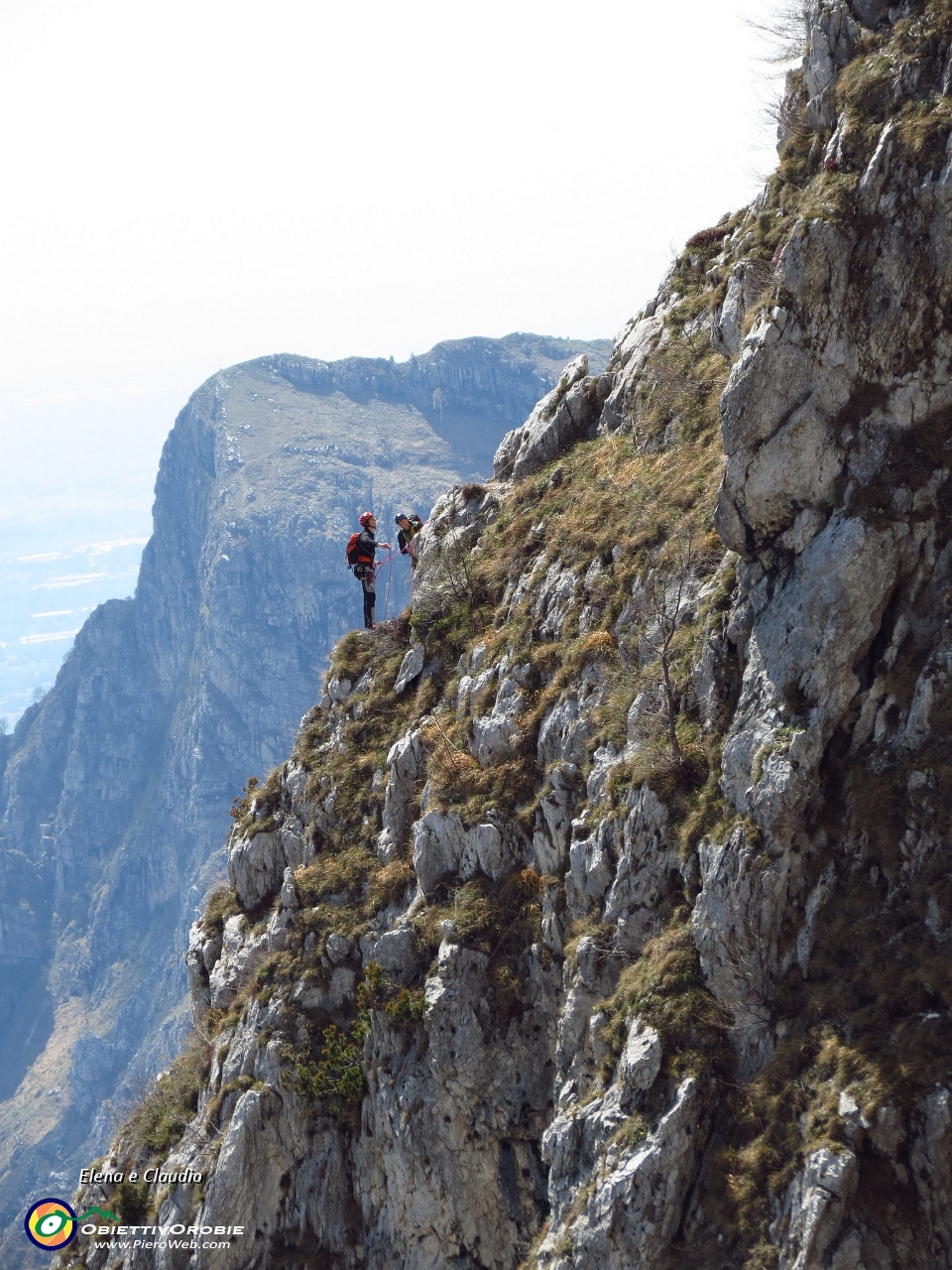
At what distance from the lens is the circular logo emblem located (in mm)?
31469

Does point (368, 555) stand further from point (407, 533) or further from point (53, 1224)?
point (53, 1224)

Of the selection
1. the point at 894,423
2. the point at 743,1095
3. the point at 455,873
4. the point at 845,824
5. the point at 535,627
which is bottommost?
the point at 743,1095

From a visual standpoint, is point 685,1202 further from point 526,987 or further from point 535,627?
point 535,627

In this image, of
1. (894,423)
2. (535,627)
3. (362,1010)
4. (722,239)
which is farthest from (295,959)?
(722,239)

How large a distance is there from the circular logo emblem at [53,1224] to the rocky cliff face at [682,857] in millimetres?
3041

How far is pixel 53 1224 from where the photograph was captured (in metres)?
32.1

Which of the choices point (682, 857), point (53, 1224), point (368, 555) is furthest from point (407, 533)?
point (53, 1224)

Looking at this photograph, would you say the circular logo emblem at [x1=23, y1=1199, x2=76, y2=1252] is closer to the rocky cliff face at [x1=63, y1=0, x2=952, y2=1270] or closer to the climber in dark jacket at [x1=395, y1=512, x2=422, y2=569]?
the rocky cliff face at [x1=63, y1=0, x2=952, y2=1270]

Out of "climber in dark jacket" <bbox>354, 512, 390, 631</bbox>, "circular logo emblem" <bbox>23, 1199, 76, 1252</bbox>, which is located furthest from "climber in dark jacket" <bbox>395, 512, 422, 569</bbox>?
"circular logo emblem" <bbox>23, 1199, 76, 1252</bbox>

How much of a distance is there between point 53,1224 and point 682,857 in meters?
26.7

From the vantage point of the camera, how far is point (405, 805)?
2889 centimetres

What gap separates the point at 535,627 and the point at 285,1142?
15.8m

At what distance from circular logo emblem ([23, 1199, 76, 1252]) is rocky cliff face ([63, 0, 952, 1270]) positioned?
3.04 metres

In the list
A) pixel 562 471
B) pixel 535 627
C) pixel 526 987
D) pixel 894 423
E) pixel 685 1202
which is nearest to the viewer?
pixel 685 1202
